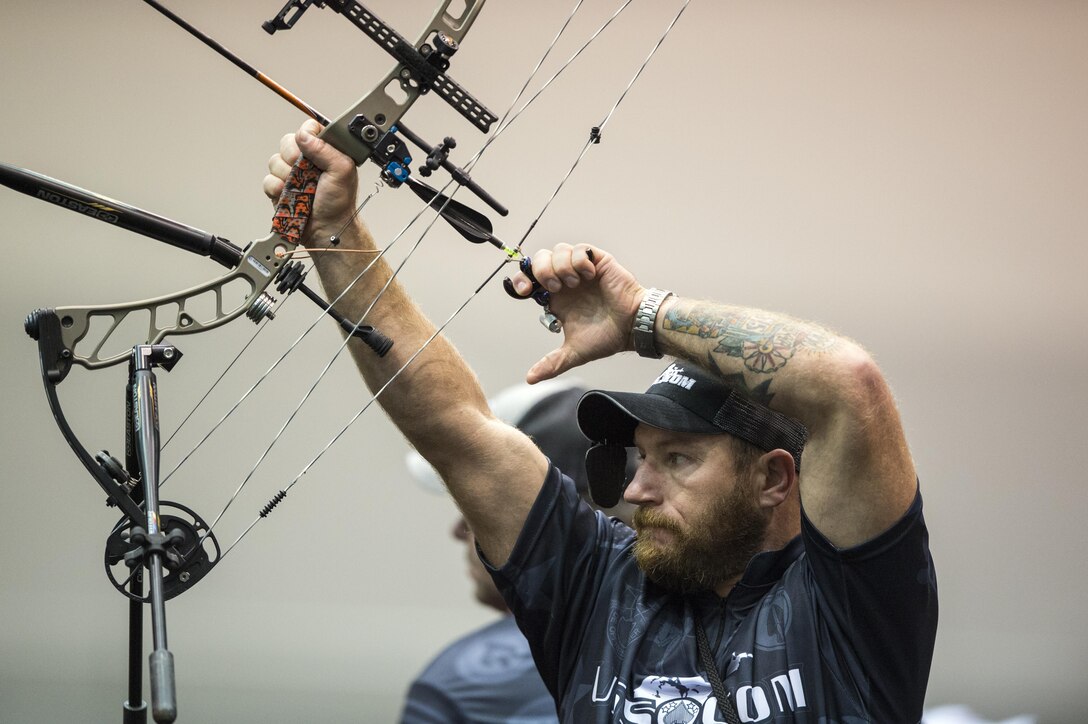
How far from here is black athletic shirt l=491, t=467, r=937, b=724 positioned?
146 cm

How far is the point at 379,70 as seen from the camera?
350cm

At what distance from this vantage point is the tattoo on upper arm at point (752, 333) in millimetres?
1444

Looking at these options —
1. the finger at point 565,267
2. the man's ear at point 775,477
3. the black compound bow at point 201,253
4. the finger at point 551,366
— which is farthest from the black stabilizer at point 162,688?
the man's ear at point 775,477

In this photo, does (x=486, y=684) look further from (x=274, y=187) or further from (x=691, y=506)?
(x=274, y=187)

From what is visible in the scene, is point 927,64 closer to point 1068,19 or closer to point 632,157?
point 1068,19

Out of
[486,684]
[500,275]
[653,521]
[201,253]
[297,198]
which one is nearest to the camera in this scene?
[201,253]

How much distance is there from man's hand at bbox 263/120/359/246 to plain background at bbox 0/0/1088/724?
1808 mm

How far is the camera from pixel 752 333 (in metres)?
1.47

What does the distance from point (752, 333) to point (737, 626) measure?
0.42 m

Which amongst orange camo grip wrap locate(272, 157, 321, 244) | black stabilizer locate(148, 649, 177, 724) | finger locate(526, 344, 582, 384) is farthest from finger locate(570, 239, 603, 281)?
black stabilizer locate(148, 649, 177, 724)

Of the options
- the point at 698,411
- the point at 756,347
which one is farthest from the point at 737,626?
the point at 756,347

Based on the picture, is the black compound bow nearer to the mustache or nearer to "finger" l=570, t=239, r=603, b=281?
"finger" l=570, t=239, r=603, b=281

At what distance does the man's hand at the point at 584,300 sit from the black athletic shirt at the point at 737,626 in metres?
0.28

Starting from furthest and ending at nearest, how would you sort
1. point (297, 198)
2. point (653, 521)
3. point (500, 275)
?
point (500, 275)
point (653, 521)
point (297, 198)
